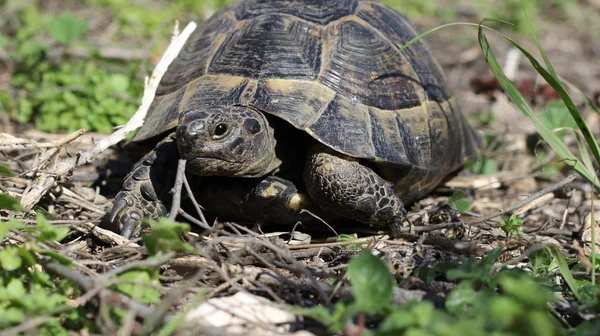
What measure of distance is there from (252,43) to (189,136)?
0.87m

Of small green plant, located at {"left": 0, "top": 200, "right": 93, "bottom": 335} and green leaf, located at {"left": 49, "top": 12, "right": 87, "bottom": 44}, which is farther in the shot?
green leaf, located at {"left": 49, "top": 12, "right": 87, "bottom": 44}

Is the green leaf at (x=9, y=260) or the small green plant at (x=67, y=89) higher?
the small green plant at (x=67, y=89)

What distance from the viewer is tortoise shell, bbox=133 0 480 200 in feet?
10.9

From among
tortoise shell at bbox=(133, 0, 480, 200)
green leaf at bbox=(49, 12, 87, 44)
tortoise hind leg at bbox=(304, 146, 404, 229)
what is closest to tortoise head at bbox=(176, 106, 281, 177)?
tortoise shell at bbox=(133, 0, 480, 200)

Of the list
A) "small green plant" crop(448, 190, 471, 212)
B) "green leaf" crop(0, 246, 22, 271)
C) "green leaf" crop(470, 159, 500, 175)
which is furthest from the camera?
"green leaf" crop(470, 159, 500, 175)

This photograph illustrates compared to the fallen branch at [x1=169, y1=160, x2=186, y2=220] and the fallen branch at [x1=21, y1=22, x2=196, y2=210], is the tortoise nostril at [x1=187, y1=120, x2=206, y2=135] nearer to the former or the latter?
the fallen branch at [x1=169, y1=160, x2=186, y2=220]

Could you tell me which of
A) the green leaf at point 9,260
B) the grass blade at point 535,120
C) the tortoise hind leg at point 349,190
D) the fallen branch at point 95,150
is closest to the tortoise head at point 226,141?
the tortoise hind leg at point 349,190

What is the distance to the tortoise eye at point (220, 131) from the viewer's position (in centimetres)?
308

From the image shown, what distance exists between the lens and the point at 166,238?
2326 millimetres

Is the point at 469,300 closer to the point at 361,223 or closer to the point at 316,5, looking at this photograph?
the point at 361,223

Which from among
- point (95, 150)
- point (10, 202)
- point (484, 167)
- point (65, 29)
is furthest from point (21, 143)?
point (484, 167)

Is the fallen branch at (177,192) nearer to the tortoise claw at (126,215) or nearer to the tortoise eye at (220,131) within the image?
the tortoise eye at (220,131)

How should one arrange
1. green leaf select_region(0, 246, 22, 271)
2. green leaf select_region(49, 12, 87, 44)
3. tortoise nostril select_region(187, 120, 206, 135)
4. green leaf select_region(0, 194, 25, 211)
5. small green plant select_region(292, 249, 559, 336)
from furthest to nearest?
green leaf select_region(49, 12, 87, 44), tortoise nostril select_region(187, 120, 206, 135), green leaf select_region(0, 194, 25, 211), green leaf select_region(0, 246, 22, 271), small green plant select_region(292, 249, 559, 336)

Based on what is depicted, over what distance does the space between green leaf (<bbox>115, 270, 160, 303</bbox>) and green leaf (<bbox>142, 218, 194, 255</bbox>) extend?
10 cm
